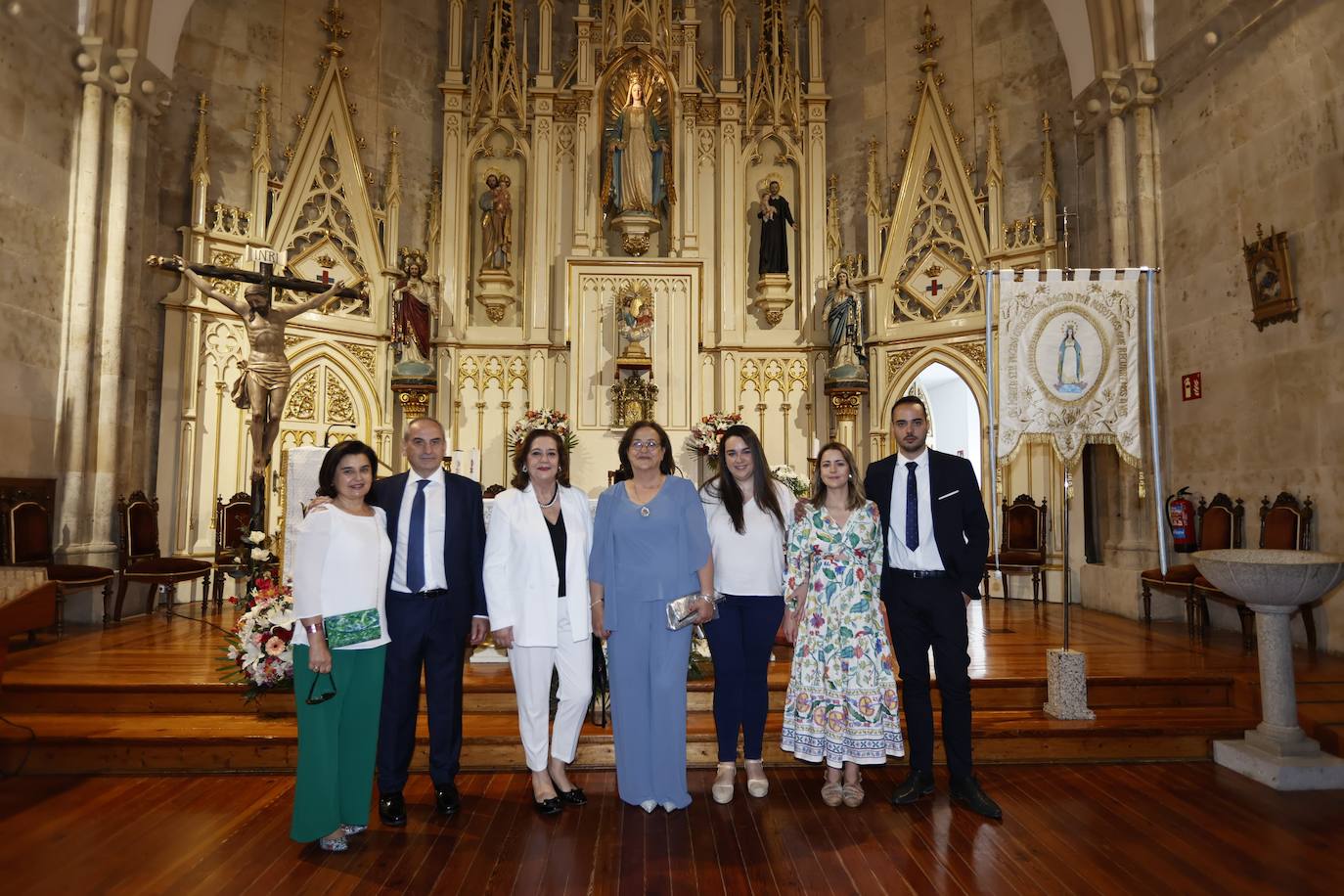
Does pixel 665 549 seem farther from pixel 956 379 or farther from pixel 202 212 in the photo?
pixel 956 379

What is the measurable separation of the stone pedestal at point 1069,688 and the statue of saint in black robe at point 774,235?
7287 mm

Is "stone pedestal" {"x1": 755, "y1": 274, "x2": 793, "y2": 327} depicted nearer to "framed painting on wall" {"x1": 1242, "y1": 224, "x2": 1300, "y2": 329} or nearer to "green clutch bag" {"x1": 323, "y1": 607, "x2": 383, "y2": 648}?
"framed painting on wall" {"x1": 1242, "y1": 224, "x2": 1300, "y2": 329}

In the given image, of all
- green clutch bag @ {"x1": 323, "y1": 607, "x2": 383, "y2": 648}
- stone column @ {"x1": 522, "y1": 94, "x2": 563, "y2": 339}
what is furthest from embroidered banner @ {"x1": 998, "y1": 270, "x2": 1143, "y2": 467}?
stone column @ {"x1": 522, "y1": 94, "x2": 563, "y2": 339}

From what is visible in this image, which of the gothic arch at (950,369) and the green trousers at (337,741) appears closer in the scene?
the green trousers at (337,741)

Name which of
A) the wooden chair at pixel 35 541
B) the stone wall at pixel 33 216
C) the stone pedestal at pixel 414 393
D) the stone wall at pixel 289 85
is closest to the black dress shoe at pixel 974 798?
the wooden chair at pixel 35 541

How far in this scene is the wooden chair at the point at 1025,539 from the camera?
8086mm

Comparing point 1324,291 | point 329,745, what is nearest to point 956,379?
point 1324,291

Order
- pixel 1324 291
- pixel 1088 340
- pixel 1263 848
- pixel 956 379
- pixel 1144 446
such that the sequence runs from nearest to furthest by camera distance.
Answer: pixel 1263 848
pixel 1088 340
pixel 1324 291
pixel 1144 446
pixel 956 379

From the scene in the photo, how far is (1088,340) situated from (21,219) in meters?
8.64

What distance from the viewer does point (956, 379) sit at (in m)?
12.8

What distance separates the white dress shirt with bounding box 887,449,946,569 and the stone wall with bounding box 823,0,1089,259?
274 inches

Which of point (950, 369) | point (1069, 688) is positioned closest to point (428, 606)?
point (1069, 688)

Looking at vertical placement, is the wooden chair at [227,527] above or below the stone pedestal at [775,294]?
below

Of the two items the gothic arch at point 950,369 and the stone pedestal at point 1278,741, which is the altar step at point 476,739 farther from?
the gothic arch at point 950,369
